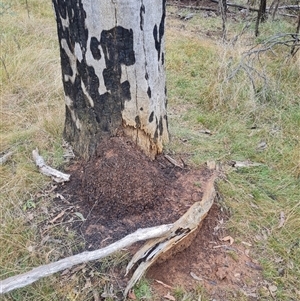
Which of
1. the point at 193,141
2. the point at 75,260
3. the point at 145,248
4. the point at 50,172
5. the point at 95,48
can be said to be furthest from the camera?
the point at 193,141

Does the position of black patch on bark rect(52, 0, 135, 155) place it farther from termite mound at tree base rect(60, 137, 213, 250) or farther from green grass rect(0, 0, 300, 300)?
green grass rect(0, 0, 300, 300)

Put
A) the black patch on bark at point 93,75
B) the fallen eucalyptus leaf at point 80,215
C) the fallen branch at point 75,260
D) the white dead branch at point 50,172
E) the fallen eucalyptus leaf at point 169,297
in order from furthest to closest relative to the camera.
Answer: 1. the white dead branch at point 50,172
2. the fallen eucalyptus leaf at point 80,215
3. the black patch on bark at point 93,75
4. the fallen eucalyptus leaf at point 169,297
5. the fallen branch at point 75,260

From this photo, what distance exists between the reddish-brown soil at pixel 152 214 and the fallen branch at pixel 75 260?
0.13 meters

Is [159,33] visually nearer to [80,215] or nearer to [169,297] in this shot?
[80,215]

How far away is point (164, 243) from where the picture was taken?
1567 mm

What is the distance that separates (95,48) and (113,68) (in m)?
0.12

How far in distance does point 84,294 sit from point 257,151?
159 centimetres

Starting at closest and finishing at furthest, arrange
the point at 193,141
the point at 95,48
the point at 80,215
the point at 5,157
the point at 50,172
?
the point at 95,48 → the point at 80,215 → the point at 50,172 → the point at 5,157 → the point at 193,141

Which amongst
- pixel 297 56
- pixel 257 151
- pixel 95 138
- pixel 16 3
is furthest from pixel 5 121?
pixel 16 3

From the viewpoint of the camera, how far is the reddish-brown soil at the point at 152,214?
1.59 metres

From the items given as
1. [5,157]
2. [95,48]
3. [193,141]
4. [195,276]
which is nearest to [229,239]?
[195,276]

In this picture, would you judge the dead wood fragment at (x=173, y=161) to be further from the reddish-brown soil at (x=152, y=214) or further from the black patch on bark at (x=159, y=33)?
the black patch on bark at (x=159, y=33)

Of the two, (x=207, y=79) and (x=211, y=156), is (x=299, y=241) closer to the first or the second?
(x=211, y=156)

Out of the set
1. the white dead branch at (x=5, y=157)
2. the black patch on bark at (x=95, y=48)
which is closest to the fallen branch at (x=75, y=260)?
the black patch on bark at (x=95, y=48)
